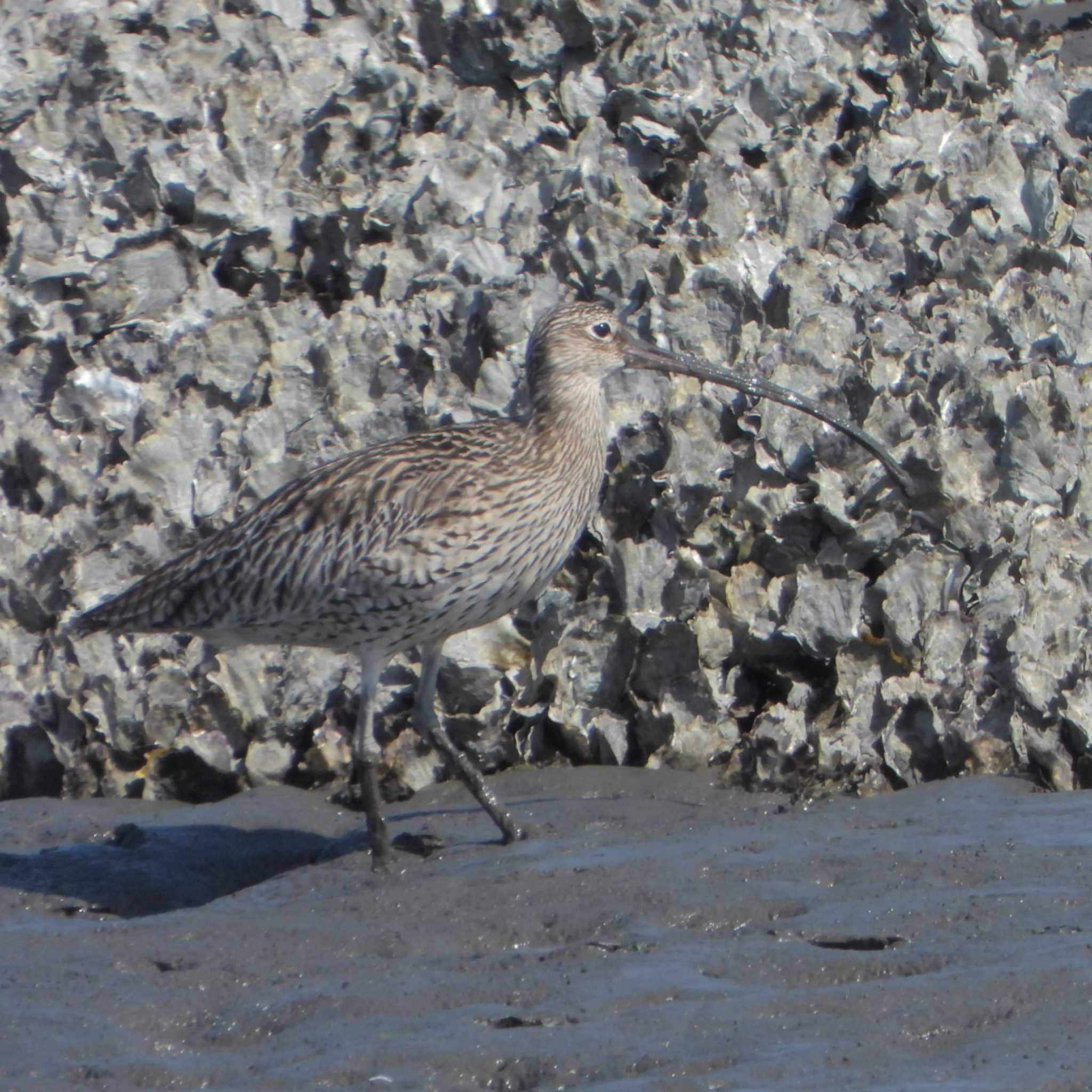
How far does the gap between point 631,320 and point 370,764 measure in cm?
233

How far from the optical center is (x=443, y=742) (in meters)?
5.96

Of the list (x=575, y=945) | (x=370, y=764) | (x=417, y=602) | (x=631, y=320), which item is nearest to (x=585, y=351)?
(x=631, y=320)

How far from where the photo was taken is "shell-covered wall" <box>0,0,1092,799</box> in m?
6.11

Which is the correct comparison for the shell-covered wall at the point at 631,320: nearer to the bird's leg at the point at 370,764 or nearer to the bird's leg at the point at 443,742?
the bird's leg at the point at 443,742

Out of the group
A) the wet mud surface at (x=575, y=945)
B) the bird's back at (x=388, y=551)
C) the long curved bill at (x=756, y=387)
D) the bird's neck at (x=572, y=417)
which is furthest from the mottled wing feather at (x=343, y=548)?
the wet mud surface at (x=575, y=945)

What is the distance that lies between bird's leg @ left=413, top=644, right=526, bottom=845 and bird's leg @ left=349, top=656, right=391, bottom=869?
173 mm

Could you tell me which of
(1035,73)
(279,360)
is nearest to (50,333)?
(279,360)

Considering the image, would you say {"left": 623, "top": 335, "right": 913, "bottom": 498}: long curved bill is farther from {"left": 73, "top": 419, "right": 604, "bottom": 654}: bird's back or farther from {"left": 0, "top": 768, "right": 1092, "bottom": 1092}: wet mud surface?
{"left": 0, "top": 768, "right": 1092, "bottom": 1092}: wet mud surface

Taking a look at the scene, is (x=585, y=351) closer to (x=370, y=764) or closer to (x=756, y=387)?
(x=756, y=387)

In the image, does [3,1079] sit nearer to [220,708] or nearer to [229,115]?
[220,708]

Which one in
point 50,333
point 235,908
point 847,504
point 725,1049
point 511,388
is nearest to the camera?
point 725,1049

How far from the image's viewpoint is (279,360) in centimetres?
712

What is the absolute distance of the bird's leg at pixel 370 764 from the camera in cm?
553

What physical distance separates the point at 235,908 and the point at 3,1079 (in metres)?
1.69
